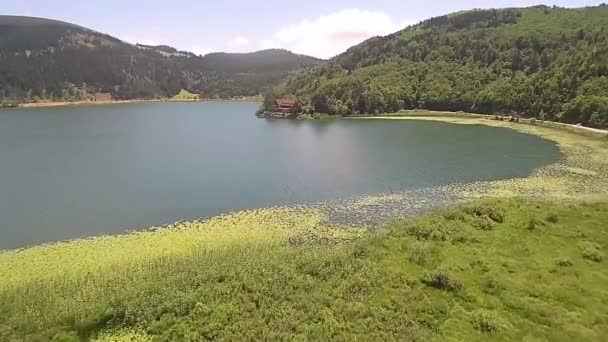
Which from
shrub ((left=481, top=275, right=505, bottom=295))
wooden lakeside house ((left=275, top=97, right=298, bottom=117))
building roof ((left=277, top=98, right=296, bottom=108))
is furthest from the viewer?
building roof ((left=277, top=98, right=296, bottom=108))

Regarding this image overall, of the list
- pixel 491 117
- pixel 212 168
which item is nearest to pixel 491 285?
pixel 212 168

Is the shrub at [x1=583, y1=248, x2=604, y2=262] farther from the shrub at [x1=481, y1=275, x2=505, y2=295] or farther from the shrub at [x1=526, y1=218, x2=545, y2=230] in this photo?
the shrub at [x1=481, y1=275, x2=505, y2=295]

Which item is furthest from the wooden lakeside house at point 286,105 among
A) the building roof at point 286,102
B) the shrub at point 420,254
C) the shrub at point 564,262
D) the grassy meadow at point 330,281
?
the shrub at point 564,262

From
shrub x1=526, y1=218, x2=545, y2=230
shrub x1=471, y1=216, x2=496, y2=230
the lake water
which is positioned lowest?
the lake water

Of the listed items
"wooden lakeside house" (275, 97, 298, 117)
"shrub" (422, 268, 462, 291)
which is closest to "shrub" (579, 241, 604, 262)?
"shrub" (422, 268, 462, 291)

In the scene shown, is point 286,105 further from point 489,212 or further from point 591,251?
point 591,251

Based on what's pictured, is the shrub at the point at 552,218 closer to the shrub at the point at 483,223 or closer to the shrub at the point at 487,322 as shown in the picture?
the shrub at the point at 483,223
